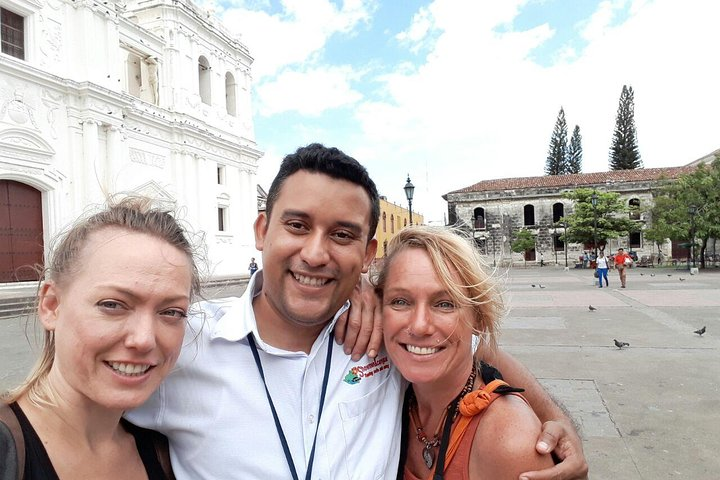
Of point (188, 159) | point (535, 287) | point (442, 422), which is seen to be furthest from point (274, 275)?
point (188, 159)

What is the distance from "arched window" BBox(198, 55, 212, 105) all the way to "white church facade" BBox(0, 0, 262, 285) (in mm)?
59

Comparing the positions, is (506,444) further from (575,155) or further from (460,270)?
(575,155)

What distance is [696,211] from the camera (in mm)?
26391

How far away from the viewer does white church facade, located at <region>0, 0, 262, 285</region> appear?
17.2m

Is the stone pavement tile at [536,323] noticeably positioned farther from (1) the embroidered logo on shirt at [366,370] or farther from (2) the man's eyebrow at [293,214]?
(2) the man's eyebrow at [293,214]

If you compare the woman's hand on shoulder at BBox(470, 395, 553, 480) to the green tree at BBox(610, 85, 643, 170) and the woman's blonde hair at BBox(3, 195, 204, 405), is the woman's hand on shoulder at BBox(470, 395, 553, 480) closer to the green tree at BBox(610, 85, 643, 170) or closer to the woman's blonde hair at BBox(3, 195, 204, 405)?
the woman's blonde hair at BBox(3, 195, 204, 405)

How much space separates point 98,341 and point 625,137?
176ft

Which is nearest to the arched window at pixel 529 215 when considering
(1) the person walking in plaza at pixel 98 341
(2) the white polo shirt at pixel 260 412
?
(2) the white polo shirt at pixel 260 412

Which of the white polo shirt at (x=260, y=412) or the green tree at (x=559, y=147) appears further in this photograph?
the green tree at (x=559, y=147)

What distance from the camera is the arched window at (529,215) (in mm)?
38875

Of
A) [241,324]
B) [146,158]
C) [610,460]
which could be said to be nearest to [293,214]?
[241,324]

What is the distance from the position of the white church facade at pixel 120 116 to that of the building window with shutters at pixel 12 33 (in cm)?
5

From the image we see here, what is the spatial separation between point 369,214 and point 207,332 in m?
0.81

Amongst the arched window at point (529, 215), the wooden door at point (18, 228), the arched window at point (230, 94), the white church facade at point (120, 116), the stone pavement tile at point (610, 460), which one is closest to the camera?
the stone pavement tile at point (610, 460)
